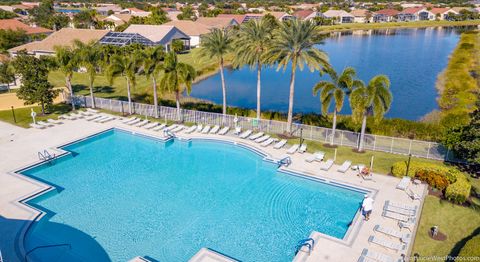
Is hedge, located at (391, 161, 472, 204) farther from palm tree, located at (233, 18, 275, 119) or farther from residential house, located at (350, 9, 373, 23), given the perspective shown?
residential house, located at (350, 9, 373, 23)

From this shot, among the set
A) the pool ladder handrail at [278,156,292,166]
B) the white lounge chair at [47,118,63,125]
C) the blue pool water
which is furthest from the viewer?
the white lounge chair at [47,118,63,125]

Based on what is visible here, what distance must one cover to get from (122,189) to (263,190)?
8.51 meters

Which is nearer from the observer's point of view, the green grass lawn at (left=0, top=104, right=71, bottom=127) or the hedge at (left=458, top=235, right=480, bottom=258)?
the hedge at (left=458, top=235, right=480, bottom=258)

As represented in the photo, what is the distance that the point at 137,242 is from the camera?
17297mm

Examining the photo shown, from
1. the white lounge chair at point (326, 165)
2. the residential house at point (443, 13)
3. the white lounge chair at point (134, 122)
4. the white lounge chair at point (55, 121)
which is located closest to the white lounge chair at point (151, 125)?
the white lounge chair at point (134, 122)

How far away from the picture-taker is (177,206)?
20469 mm

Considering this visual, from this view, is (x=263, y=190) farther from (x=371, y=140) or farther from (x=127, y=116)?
(x=127, y=116)

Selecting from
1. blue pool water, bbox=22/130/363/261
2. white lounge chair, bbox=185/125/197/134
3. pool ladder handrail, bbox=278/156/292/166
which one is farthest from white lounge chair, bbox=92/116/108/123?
pool ladder handrail, bbox=278/156/292/166

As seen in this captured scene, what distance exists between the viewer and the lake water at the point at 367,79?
41.2m

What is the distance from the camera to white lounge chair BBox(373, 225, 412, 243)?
54.1 ft

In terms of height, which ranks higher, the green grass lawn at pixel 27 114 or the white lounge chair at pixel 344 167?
the green grass lawn at pixel 27 114

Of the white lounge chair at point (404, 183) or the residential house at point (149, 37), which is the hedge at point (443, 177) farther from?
the residential house at point (149, 37)

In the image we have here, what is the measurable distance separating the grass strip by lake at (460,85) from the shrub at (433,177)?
8.68 m

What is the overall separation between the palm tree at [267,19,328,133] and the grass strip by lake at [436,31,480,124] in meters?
11.9
